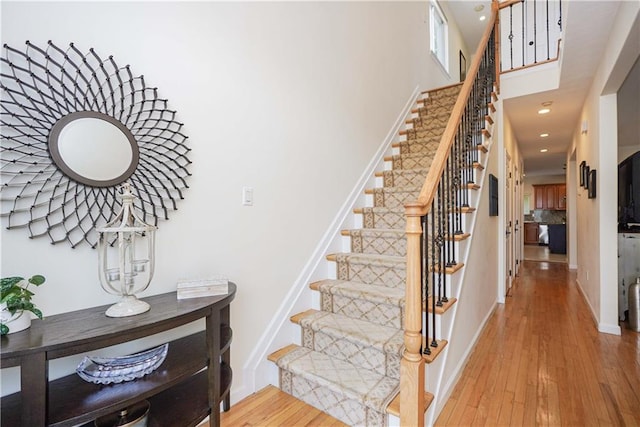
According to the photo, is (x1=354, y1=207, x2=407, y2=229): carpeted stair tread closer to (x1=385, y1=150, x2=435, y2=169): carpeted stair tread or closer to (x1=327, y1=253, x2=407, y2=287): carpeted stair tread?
(x1=327, y1=253, x2=407, y2=287): carpeted stair tread

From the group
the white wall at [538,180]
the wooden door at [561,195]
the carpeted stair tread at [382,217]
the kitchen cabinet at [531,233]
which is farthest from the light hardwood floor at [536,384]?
the white wall at [538,180]

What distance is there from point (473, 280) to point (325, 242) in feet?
4.10

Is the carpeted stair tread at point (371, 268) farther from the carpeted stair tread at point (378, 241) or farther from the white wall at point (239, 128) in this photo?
the white wall at point (239, 128)

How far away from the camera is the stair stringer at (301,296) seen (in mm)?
1939

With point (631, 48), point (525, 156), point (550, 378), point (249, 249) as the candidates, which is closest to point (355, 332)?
point (249, 249)

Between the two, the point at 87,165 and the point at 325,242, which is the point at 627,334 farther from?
the point at 87,165

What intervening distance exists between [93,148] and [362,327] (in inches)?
67.5

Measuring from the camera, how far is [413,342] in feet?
4.83

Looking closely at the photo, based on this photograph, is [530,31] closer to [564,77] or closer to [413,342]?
[564,77]

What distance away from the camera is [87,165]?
4.14 feet

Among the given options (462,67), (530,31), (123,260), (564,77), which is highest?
(530,31)

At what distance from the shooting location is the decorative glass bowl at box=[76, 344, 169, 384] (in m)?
1.15

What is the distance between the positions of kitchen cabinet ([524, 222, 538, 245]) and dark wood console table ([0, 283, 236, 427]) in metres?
12.3

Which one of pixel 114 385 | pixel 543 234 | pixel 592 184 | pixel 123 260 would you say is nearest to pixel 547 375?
pixel 592 184
